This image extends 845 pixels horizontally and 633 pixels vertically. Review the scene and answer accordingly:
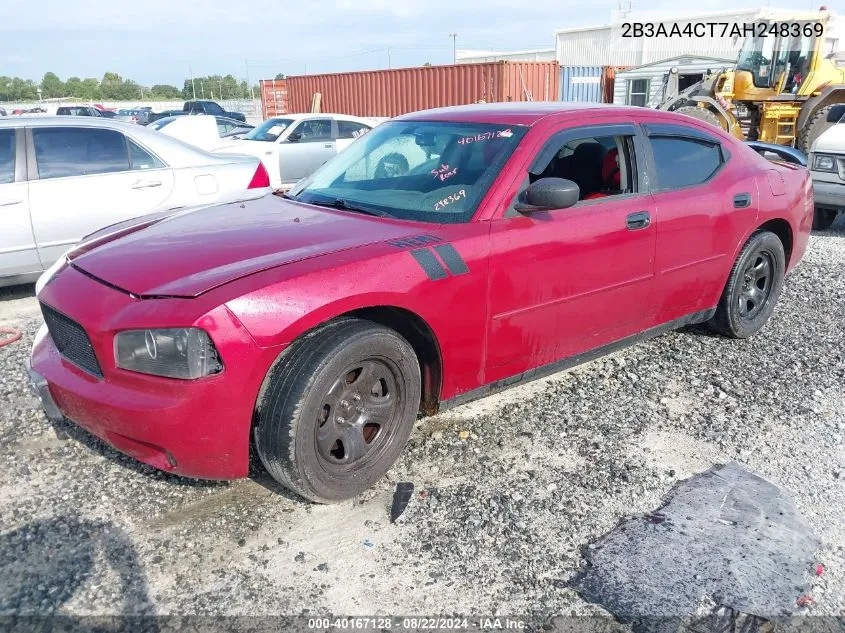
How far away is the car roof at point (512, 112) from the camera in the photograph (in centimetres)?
369

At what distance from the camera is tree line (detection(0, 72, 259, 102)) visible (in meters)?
75.1

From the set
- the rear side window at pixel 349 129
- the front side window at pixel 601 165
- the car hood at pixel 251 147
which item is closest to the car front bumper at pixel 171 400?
the front side window at pixel 601 165

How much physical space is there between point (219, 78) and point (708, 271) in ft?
279

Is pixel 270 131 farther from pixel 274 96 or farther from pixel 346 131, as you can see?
pixel 274 96

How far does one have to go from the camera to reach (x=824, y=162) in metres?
8.21

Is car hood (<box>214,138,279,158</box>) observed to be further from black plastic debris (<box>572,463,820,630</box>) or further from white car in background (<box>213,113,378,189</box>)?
black plastic debris (<box>572,463,820,630</box>)

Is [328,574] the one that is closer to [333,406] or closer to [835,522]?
[333,406]

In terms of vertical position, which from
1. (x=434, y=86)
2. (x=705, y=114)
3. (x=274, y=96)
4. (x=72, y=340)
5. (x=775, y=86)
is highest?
(x=274, y=96)

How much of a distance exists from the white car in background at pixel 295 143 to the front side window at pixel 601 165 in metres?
8.35

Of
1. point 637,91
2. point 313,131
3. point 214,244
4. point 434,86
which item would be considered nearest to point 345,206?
point 214,244

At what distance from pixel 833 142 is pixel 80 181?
7.89 m

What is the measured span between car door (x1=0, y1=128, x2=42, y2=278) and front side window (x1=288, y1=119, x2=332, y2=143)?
7213 millimetres

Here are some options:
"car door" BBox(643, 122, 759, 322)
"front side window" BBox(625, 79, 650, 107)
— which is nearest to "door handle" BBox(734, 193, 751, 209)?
"car door" BBox(643, 122, 759, 322)

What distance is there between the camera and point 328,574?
261 cm
